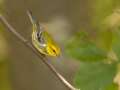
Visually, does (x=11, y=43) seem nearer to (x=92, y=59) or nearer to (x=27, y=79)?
(x=27, y=79)

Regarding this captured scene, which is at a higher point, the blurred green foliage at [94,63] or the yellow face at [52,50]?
the yellow face at [52,50]

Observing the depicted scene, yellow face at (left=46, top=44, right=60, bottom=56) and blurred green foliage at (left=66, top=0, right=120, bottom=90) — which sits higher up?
yellow face at (left=46, top=44, right=60, bottom=56)

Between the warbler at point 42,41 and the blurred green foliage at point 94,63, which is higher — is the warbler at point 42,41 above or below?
above

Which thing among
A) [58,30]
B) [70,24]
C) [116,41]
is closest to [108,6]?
[116,41]

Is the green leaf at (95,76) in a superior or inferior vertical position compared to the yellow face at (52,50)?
inferior

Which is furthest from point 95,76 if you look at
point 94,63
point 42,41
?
point 42,41
